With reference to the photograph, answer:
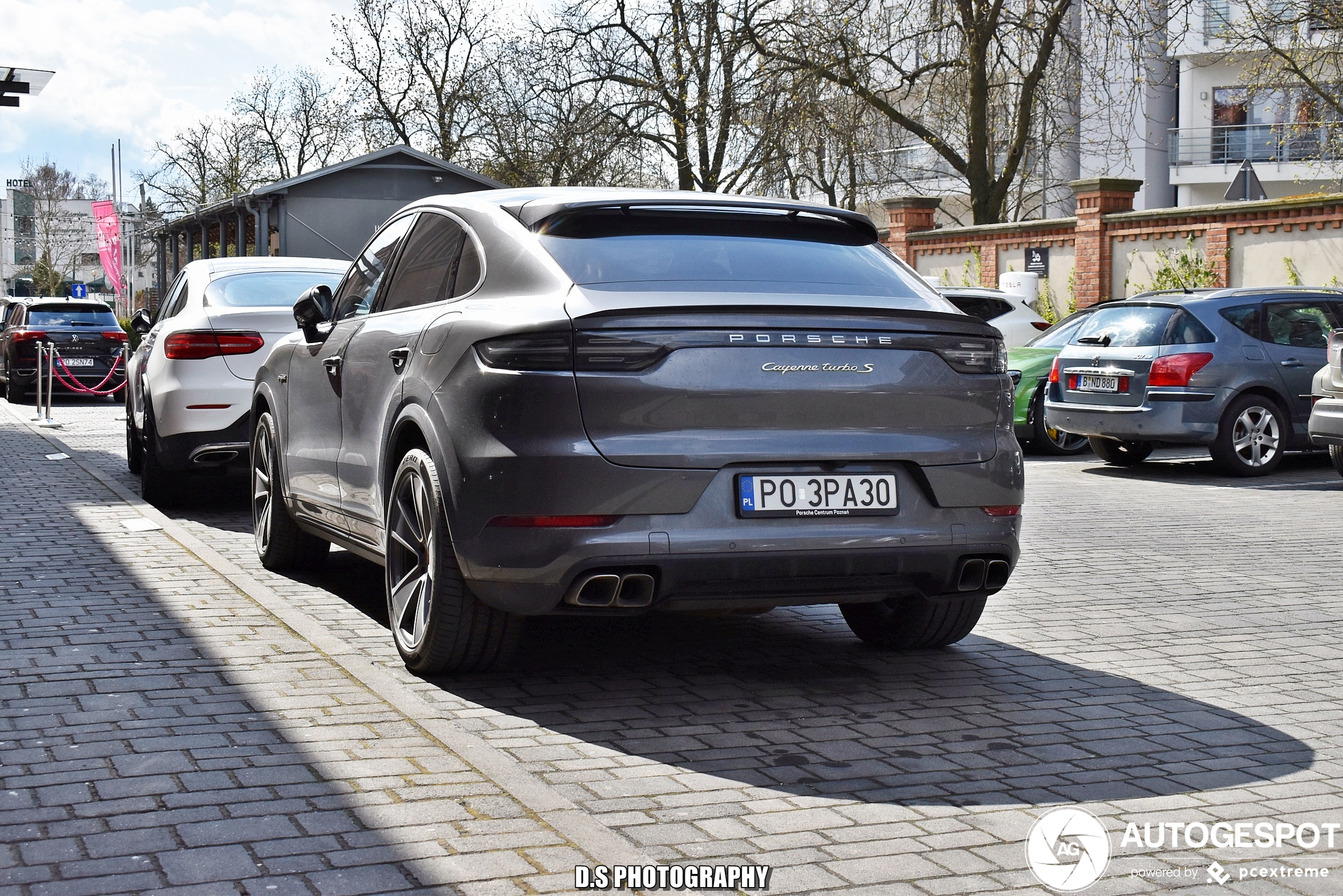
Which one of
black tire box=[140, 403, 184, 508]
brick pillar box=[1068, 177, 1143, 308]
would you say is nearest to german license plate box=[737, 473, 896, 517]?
black tire box=[140, 403, 184, 508]

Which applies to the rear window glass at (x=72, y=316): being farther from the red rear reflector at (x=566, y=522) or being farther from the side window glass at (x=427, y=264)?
the red rear reflector at (x=566, y=522)

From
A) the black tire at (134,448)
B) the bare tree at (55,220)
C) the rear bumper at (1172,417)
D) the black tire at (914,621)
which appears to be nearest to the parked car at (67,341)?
the black tire at (134,448)

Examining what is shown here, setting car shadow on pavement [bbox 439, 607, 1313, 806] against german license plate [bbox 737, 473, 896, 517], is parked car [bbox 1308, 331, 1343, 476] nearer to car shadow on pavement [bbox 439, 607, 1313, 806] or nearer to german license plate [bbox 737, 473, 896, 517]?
car shadow on pavement [bbox 439, 607, 1313, 806]

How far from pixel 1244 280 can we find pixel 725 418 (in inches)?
750

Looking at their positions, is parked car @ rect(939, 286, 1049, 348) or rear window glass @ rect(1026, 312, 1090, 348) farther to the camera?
parked car @ rect(939, 286, 1049, 348)

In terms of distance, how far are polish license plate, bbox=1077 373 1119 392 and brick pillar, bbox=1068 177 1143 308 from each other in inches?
420

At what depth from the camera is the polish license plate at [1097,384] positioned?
14.1 meters

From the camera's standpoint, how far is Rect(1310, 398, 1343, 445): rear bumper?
40.7 ft

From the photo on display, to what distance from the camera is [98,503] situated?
10781mm

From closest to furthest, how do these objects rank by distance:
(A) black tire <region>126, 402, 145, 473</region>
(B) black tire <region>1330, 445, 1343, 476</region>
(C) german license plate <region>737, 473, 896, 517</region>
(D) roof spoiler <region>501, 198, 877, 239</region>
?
(C) german license plate <region>737, 473, 896, 517</region>, (D) roof spoiler <region>501, 198, 877, 239</region>, (A) black tire <region>126, 402, 145, 473</region>, (B) black tire <region>1330, 445, 1343, 476</region>

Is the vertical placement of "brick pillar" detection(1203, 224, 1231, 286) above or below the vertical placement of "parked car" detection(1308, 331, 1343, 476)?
above

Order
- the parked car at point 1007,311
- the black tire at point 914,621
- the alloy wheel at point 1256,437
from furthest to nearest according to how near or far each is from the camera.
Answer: the parked car at point 1007,311, the alloy wheel at point 1256,437, the black tire at point 914,621

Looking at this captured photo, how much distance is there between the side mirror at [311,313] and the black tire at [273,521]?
81cm

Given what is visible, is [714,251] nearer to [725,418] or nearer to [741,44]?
[725,418]
